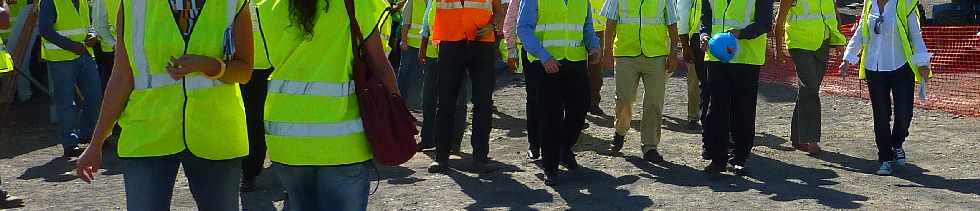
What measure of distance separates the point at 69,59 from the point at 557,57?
4.20m

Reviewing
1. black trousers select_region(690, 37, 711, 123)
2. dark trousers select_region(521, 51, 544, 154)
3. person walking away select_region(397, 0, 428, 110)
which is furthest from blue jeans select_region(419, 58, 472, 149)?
black trousers select_region(690, 37, 711, 123)

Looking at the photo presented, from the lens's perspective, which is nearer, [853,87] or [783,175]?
[783,175]

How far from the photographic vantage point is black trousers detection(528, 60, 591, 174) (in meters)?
7.90

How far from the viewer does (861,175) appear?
8.24 metres

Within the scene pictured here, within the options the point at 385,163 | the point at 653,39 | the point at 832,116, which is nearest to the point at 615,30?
the point at 653,39

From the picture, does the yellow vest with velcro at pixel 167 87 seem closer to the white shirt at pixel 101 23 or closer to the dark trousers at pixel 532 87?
the dark trousers at pixel 532 87

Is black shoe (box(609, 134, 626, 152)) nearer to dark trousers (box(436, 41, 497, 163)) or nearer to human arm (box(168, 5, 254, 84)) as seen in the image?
dark trousers (box(436, 41, 497, 163))

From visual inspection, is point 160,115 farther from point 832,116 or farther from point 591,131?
point 832,116

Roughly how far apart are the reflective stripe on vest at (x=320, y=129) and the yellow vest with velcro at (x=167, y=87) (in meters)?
0.23

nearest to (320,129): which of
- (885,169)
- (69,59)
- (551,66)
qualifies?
(551,66)

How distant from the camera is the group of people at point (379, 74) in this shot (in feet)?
13.7

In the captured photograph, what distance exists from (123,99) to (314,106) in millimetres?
649

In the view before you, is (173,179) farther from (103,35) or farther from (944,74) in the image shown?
(944,74)

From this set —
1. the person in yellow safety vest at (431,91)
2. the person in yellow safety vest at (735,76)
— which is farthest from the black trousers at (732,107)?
the person in yellow safety vest at (431,91)
